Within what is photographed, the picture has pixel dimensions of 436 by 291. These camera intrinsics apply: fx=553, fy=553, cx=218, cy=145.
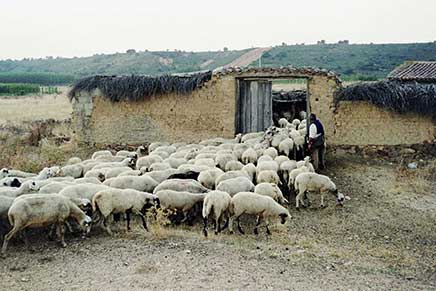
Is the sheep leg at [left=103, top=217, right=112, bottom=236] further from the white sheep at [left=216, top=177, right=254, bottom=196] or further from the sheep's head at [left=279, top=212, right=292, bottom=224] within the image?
the sheep's head at [left=279, top=212, right=292, bottom=224]

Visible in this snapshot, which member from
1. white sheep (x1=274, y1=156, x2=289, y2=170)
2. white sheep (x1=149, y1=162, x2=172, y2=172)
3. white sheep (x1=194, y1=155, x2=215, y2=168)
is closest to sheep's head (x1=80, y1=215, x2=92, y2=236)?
white sheep (x1=149, y1=162, x2=172, y2=172)

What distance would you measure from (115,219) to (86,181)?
1.01m

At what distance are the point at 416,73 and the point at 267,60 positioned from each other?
35.5 m

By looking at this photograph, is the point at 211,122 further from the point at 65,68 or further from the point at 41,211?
the point at 65,68

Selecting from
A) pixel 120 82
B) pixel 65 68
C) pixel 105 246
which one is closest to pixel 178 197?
pixel 105 246

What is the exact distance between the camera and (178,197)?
9.32 metres

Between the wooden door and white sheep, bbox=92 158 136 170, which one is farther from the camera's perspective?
the wooden door

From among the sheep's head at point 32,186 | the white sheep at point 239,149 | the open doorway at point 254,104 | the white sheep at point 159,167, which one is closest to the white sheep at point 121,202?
the sheep's head at point 32,186

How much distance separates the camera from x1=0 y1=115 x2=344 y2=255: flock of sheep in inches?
→ 329

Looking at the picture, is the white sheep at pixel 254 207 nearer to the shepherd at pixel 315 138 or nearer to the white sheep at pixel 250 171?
the white sheep at pixel 250 171

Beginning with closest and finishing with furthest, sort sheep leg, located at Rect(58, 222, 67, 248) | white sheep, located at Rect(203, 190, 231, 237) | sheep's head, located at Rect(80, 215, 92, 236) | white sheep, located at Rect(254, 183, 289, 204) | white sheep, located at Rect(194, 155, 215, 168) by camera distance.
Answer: sheep leg, located at Rect(58, 222, 67, 248) → sheep's head, located at Rect(80, 215, 92, 236) → white sheep, located at Rect(203, 190, 231, 237) → white sheep, located at Rect(254, 183, 289, 204) → white sheep, located at Rect(194, 155, 215, 168)

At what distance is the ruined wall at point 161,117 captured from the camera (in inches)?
635

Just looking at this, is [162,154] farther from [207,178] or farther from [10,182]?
[10,182]

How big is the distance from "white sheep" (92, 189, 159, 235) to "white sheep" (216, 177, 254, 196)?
1329mm
